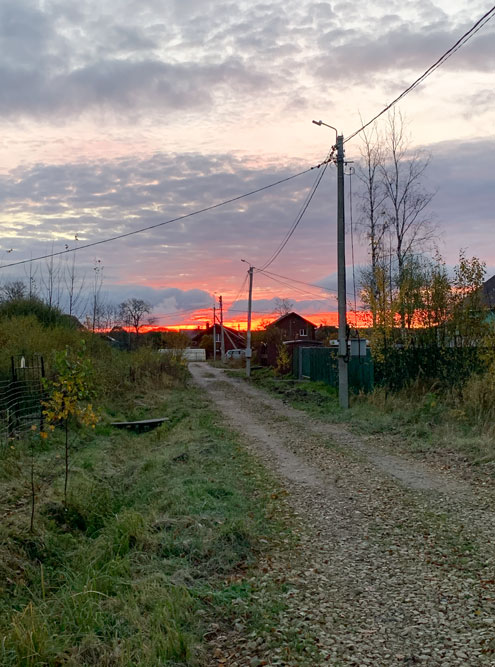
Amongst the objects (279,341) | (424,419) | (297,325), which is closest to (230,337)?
(297,325)

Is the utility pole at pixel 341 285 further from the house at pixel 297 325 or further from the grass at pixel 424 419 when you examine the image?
the house at pixel 297 325

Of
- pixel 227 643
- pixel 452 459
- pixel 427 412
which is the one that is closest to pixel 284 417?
pixel 427 412

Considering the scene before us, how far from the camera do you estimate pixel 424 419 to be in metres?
13.1

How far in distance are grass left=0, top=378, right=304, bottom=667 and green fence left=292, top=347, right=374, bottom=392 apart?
8641mm

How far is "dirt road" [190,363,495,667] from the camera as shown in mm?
3826

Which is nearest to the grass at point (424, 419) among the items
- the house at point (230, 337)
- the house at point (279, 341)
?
the house at point (279, 341)

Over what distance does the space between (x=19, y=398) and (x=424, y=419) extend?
9118 millimetres

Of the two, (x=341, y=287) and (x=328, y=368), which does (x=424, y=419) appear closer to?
(x=341, y=287)

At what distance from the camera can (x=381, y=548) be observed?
562cm

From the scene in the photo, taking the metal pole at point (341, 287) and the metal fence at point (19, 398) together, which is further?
the metal pole at point (341, 287)

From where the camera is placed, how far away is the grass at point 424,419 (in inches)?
396

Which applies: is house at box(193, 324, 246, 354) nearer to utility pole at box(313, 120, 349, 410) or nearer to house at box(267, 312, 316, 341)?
house at box(267, 312, 316, 341)

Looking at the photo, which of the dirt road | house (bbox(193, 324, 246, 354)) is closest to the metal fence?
the dirt road

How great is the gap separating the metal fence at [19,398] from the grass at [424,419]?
716cm
